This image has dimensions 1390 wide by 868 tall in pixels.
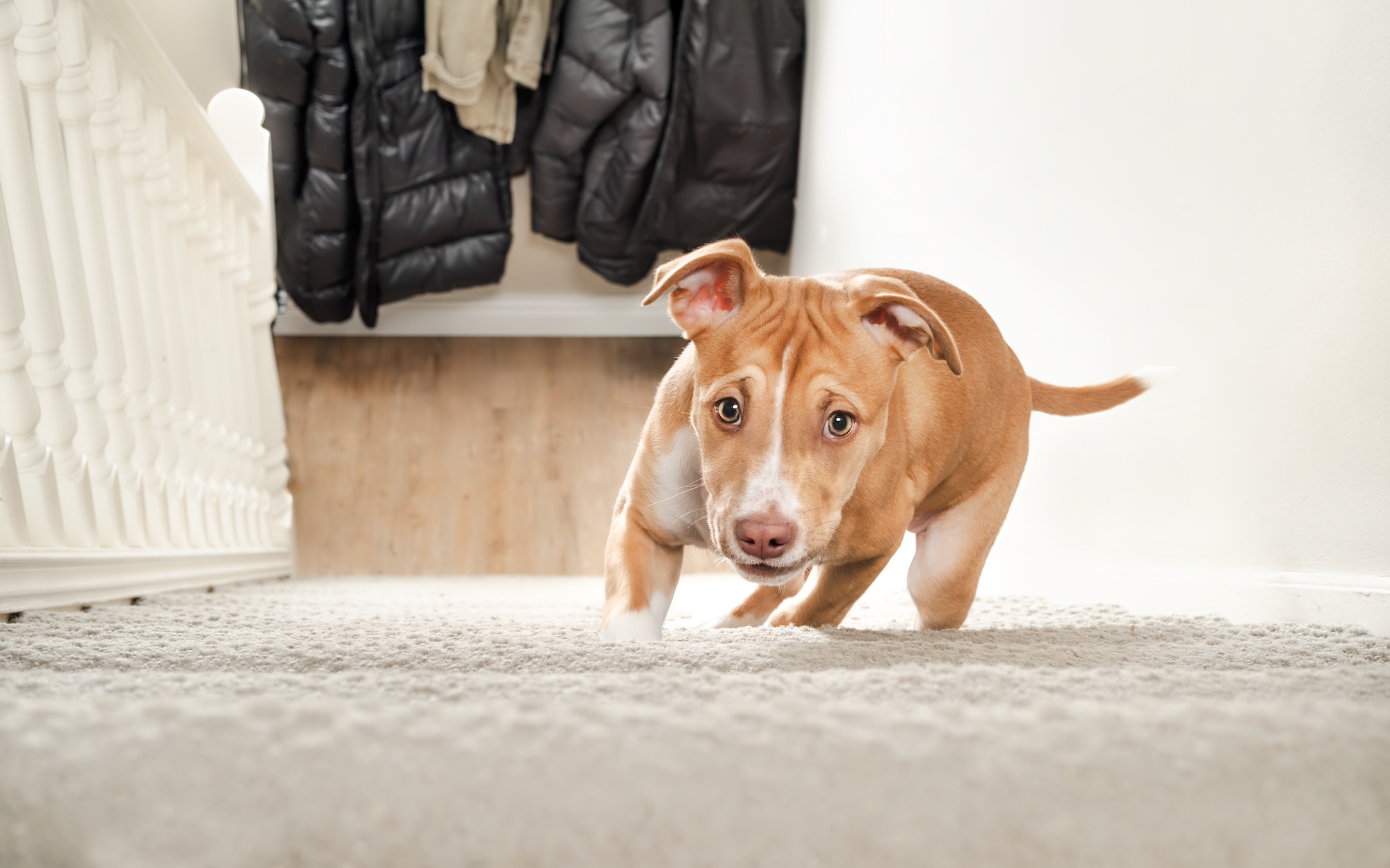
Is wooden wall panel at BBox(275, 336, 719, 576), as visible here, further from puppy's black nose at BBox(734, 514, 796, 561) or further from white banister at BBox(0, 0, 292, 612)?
puppy's black nose at BBox(734, 514, 796, 561)

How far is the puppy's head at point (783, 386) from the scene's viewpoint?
4.50 feet

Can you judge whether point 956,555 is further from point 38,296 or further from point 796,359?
point 38,296

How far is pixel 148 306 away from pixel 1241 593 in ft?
7.42

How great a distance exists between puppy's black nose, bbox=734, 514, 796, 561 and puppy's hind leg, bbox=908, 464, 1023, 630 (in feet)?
2.02

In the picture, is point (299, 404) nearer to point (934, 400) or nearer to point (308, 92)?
point (308, 92)

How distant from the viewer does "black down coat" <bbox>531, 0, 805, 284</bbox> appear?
4430 millimetres

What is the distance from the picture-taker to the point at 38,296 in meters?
1.58

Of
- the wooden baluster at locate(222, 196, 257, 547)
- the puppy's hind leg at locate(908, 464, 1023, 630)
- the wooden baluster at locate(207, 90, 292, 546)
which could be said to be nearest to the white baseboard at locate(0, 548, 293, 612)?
the wooden baluster at locate(222, 196, 257, 547)

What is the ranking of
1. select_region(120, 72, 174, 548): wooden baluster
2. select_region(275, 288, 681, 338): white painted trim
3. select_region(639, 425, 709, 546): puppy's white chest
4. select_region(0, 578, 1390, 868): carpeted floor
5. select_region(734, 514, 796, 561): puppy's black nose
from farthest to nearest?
select_region(275, 288, 681, 338): white painted trim < select_region(120, 72, 174, 548): wooden baluster < select_region(639, 425, 709, 546): puppy's white chest < select_region(734, 514, 796, 561): puppy's black nose < select_region(0, 578, 1390, 868): carpeted floor

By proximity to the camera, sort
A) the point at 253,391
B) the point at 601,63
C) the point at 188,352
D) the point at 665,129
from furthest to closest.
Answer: the point at 665,129, the point at 601,63, the point at 253,391, the point at 188,352

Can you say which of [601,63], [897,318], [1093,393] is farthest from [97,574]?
[601,63]

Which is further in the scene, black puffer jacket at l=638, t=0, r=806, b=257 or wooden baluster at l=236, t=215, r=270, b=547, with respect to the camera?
black puffer jacket at l=638, t=0, r=806, b=257

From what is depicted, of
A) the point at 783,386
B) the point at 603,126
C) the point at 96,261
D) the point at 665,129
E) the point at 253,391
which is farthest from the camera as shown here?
the point at 603,126

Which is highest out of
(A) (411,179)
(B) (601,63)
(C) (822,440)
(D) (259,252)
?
(B) (601,63)
